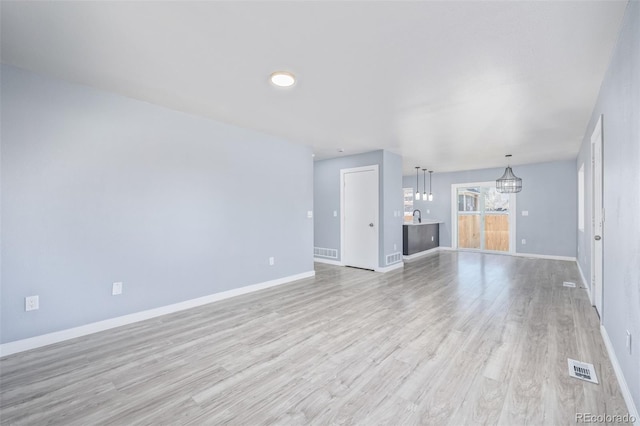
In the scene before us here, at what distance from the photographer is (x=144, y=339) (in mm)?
2646

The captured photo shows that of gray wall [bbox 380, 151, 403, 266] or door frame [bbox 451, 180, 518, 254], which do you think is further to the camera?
door frame [bbox 451, 180, 518, 254]

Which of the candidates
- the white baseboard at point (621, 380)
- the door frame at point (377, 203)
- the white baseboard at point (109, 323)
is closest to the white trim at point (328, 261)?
the door frame at point (377, 203)

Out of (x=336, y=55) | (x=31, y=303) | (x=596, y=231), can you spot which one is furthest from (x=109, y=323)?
(x=596, y=231)

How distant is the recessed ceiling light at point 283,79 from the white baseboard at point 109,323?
2.78 meters

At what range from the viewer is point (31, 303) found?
2.45m

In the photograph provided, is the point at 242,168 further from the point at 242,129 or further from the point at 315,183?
the point at 315,183

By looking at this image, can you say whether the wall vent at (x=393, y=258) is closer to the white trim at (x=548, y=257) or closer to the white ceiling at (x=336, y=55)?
the white ceiling at (x=336, y=55)

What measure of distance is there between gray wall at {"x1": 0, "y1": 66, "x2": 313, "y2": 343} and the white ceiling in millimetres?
327

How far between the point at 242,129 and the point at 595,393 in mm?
4432

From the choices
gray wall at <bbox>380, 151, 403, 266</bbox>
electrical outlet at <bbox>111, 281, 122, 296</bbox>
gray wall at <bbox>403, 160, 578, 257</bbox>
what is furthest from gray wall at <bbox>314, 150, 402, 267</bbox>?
electrical outlet at <bbox>111, 281, 122, 296</bbox>

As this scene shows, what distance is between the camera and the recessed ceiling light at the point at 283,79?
249 cm

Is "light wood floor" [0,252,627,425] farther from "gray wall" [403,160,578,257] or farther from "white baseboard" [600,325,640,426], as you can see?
"gray wall" [403,160,578,257]

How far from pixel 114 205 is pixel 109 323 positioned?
1.22 m

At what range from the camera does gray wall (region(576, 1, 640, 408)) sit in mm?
→ 1557
